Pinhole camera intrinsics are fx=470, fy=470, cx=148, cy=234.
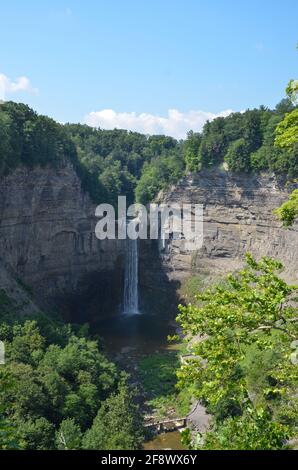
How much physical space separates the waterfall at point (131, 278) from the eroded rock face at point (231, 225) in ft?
12.5

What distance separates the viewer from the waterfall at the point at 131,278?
188ft

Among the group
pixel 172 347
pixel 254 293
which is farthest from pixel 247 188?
pixel 254 293

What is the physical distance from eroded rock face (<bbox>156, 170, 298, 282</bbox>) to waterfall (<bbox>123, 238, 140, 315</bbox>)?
3.81 meters

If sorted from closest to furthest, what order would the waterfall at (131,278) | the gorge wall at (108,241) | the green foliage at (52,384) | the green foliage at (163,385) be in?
the green foliage at (52,384), the green foliage at (163,385), the gorge wall at (108,241), the waterfall at (131,278)

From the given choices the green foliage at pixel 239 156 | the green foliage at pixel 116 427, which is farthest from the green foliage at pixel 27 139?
the green foliage at pixel 116 427

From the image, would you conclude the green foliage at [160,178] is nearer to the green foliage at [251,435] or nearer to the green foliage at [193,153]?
the green foliage at [193,153]

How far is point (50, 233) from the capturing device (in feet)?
156

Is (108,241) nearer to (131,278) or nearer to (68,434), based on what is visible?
(131,278)

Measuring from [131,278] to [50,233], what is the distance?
13820mm

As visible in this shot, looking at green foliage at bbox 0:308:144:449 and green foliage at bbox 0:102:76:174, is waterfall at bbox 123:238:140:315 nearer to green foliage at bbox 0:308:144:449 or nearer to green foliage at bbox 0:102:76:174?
green foliage at bbox 0:102:76:174

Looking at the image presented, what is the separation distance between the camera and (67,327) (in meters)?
36.5

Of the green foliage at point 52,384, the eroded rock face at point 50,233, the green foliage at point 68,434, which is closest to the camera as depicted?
the green foliage at point 68,434

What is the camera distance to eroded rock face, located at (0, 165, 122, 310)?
4194cm
